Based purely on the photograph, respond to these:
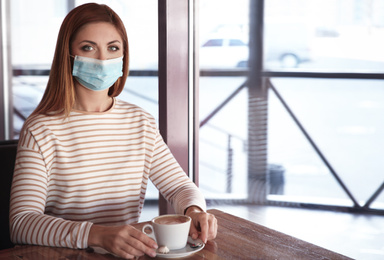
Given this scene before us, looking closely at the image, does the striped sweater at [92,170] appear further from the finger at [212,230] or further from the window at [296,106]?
the window at [296,106]

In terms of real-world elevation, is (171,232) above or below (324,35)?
below

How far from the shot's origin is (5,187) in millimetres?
1410

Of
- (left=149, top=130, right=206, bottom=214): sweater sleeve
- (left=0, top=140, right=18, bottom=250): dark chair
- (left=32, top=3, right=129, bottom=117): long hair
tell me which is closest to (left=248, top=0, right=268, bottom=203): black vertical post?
(left=149, top=130, right=206, bottom=214): sweater sleeve

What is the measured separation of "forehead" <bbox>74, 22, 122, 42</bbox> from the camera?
1377mm

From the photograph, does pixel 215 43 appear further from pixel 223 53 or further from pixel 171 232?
pixel 171 232

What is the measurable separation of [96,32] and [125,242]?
24.6 inches

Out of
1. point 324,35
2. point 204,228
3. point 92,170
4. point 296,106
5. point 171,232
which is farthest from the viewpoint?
point 296,106

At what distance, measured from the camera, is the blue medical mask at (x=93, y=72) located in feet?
4.51

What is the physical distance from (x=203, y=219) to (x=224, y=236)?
0.20ft

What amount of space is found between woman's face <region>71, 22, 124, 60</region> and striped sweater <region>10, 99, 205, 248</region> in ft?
0.50

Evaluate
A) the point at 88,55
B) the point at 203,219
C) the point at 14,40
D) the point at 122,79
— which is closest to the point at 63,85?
the point at 88,55

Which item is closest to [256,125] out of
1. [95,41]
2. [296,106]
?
[296,106]

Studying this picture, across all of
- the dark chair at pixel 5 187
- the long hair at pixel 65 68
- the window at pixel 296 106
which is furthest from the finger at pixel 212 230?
the window at pixel 296 106

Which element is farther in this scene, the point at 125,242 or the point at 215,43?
the point at 215,43
